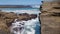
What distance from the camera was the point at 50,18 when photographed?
137cm

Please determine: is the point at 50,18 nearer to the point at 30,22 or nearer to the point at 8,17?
the point at 30,22

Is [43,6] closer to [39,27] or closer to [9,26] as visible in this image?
[39,27]

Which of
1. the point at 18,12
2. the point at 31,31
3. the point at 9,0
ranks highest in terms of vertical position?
the point at 9,0

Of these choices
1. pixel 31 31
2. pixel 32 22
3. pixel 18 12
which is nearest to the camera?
pixel 31 31

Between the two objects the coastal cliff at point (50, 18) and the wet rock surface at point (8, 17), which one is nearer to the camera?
the coastal cliff at point (50, 18)

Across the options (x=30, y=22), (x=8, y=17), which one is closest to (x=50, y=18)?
(x=30, y=22)

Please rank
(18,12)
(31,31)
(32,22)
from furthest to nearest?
(18,12), (32,22), (31,31)

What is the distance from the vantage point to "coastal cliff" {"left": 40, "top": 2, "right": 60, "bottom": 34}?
3.97ft

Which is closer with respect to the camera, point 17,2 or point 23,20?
point 23,20

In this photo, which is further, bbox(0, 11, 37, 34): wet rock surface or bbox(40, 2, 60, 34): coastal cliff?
bbox(0, 11, 37, 34): wet rock surface

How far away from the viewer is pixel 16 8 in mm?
1578

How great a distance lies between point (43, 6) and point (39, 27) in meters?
0.34

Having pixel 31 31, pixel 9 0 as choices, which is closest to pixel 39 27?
pixel 31 31

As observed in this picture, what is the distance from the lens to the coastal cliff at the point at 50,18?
1.21 metres
